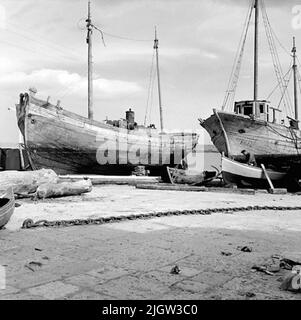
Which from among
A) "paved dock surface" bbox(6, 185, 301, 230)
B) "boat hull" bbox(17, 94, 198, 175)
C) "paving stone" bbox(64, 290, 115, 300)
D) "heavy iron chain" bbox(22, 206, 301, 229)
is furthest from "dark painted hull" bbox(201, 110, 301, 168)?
"paving stone" bbox(64, 290, 115, 300)

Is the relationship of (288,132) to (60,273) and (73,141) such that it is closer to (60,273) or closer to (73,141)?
(73,141)

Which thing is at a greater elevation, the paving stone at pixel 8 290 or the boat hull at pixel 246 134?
the boat hull at pixel 246 134

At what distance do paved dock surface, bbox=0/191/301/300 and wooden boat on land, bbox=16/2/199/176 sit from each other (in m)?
13.1

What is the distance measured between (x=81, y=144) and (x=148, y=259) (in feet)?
61.5

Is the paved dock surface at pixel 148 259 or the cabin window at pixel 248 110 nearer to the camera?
the paved dock surface at pixel 148 259

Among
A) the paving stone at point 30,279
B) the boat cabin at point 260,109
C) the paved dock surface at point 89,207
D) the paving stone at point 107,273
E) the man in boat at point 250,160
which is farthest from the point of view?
the boat cabin at point 260,109

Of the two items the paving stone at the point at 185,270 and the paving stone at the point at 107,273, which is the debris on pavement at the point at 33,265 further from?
the paving stone at the point at 185,270

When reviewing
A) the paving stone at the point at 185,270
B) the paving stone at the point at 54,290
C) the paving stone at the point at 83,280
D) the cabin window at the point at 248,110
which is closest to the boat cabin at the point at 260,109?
the cabin window at the point at 248,110

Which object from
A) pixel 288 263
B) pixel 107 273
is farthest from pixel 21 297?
pixel 288 263

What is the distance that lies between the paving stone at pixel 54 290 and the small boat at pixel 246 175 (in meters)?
13.3

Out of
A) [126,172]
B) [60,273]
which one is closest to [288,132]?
[126,172]

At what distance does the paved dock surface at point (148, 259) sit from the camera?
326 cm

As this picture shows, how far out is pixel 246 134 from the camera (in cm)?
2148
